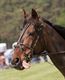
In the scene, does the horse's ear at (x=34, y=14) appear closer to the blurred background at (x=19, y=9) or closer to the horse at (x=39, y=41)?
the horse at (x=39, y=41)

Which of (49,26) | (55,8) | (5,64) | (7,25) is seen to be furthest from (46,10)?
(49,26)

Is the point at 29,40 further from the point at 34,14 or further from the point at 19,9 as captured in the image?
the point at 19,9

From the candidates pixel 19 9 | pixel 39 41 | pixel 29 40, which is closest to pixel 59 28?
pixel 39 41

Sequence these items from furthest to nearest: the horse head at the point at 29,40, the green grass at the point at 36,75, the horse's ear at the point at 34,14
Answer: the green grass at the point at 36,75 < the horse's ear at the point at 34,14 < the horse head at the point at 29,40

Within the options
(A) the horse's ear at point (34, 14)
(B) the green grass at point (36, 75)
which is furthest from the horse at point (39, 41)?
(B) the green grass at point (36, 75)

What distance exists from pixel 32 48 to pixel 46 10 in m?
53.7

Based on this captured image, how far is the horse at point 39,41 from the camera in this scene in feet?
24.8

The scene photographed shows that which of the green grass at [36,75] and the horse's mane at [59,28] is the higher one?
the horse's mane at [59,28]

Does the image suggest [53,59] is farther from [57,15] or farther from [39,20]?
[57,15]

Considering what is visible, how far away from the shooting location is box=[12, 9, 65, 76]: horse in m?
7.55

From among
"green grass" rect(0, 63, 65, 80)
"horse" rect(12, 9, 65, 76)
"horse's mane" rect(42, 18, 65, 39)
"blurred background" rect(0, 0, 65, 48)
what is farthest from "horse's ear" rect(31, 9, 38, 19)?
"blurred background" rect(0, 0, 65, 48)

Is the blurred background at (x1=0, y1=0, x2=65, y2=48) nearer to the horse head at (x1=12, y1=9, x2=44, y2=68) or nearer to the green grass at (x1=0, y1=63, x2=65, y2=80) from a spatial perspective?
the green grass at (x1=0, y1=63, x2=65, y2=80)

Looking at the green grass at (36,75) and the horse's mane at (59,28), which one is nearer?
the horse's mane at (59,28)

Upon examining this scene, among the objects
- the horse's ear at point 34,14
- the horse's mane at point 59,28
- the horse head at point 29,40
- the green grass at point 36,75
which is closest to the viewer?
the horse head at point 29,40
